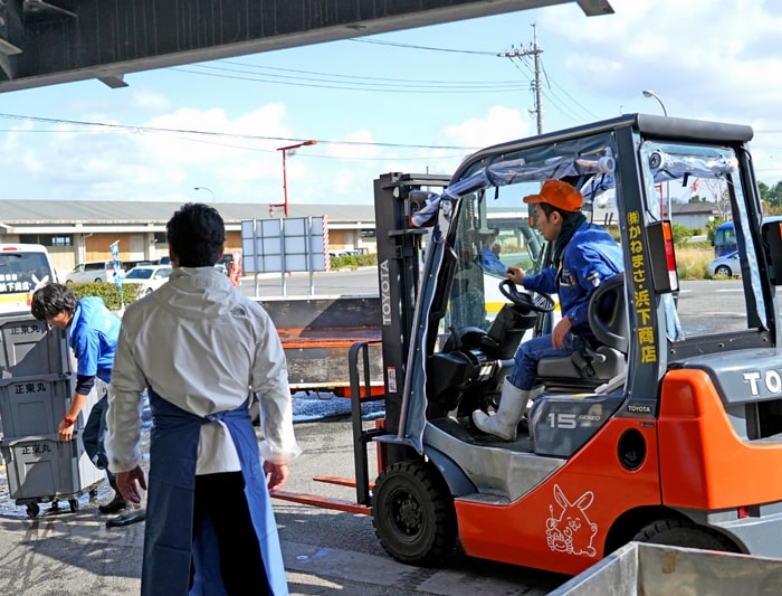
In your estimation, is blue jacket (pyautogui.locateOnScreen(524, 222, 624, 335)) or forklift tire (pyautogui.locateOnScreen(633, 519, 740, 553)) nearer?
forklift tire (pyautogui.locateOnScreen(633, 519, 740, 553))

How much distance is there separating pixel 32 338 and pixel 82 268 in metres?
42.3

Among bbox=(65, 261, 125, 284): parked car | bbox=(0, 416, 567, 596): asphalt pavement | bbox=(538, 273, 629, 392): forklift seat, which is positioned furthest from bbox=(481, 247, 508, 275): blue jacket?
bbox=(65, 261, 125, 284): parked car

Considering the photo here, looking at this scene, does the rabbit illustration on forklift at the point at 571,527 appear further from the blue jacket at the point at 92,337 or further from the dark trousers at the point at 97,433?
the dark trousers at the point at 97,433

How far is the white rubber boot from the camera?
5.25 metres

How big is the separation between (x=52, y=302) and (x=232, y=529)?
3620 mm

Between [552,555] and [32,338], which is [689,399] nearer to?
[552,555]

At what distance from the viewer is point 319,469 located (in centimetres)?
842

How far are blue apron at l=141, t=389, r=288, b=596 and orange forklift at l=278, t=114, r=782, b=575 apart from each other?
1.75m

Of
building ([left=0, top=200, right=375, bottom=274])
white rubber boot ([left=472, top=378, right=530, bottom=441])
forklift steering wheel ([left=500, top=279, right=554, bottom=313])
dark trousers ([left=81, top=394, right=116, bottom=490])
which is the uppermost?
building ([left=0, top=200, right=375, bottom=274])

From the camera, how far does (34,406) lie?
727cm

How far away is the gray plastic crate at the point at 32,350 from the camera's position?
7129 mm

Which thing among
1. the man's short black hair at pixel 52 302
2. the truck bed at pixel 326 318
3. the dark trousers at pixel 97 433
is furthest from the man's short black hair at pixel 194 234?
the truck bed at pixel 326 318

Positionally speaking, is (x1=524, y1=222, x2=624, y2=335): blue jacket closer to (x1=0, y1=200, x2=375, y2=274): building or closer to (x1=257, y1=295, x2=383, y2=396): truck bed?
(x1=257, y1=295, x2=383, y2=396): truck bed

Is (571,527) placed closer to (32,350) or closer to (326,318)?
(32,350)
